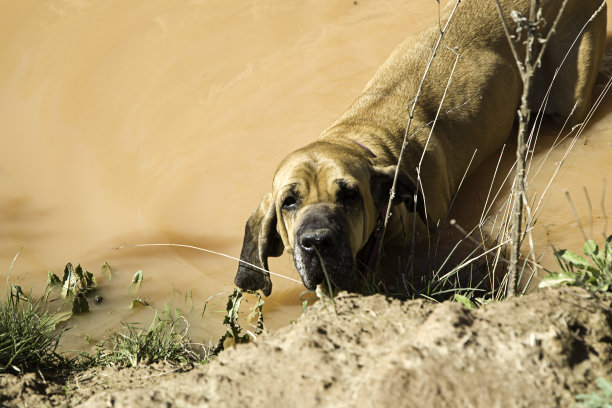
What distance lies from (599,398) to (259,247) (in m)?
2.54

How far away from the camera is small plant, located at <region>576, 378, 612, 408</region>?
7.00 ft

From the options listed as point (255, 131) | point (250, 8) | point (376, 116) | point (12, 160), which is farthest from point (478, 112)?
point (12, 160)

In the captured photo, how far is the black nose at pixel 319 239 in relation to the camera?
3.66 meters

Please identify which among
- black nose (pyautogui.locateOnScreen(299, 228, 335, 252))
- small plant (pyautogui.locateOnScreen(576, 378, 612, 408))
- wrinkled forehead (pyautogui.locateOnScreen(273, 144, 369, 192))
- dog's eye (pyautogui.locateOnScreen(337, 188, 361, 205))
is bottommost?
small plant (pyautogui.locateOnScreen(576, 378, 612, 408))

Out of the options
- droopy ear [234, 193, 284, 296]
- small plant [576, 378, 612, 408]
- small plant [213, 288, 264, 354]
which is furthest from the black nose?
small plant [576, 378, 612, 408]

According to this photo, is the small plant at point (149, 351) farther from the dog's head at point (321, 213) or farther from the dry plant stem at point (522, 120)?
the dry plant stem at point (522, 120)

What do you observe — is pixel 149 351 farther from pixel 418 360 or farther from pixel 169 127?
pixel 169 127

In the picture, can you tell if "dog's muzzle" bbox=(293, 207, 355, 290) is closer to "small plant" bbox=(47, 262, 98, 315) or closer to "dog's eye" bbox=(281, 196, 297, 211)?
"dog's eye" bbox=(281, 196, 297, 211)

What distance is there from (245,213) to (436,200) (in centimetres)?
155

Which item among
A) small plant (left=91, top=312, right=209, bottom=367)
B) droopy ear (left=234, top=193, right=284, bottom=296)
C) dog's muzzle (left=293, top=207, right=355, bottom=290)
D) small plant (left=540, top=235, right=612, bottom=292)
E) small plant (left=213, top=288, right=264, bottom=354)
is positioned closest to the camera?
small plant (left=540, top=235, right=612, bottom=292)

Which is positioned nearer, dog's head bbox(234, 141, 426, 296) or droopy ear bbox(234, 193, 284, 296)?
dog's head bbox(234, 141, 426, 296)

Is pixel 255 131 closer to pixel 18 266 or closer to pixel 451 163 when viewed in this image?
pixel 451 163

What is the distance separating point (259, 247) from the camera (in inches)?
170

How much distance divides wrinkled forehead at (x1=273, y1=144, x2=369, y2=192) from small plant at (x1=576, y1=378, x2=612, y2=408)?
2.02m
